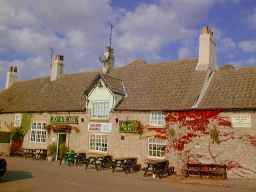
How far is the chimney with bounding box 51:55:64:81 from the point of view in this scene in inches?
1390

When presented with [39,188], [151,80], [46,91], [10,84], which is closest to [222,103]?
[151,80]

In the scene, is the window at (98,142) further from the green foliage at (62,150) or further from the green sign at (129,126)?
the green foliage at (62,150)

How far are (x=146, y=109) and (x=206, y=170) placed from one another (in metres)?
6.36

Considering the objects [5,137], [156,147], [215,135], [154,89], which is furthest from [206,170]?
[5,137]

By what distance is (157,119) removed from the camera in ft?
76.4

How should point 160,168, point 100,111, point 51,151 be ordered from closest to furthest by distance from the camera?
1. point 160,168
2. point 100,111
3. point 51,151

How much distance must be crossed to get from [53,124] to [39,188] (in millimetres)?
14561

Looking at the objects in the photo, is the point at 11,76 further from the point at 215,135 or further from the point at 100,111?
the point at 215,135

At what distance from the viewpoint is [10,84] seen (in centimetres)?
4184

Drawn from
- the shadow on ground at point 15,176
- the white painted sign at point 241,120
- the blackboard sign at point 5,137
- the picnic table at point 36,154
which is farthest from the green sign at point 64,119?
the white painted sign at point 241,120

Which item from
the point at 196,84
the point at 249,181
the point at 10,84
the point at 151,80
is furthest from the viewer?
the point at 10,84

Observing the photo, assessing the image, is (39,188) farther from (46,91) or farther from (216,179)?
(46,91)

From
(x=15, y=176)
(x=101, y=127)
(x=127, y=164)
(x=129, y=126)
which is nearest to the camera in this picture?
(x=15, y=176)

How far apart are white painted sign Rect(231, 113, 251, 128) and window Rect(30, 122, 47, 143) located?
17.9 metres
